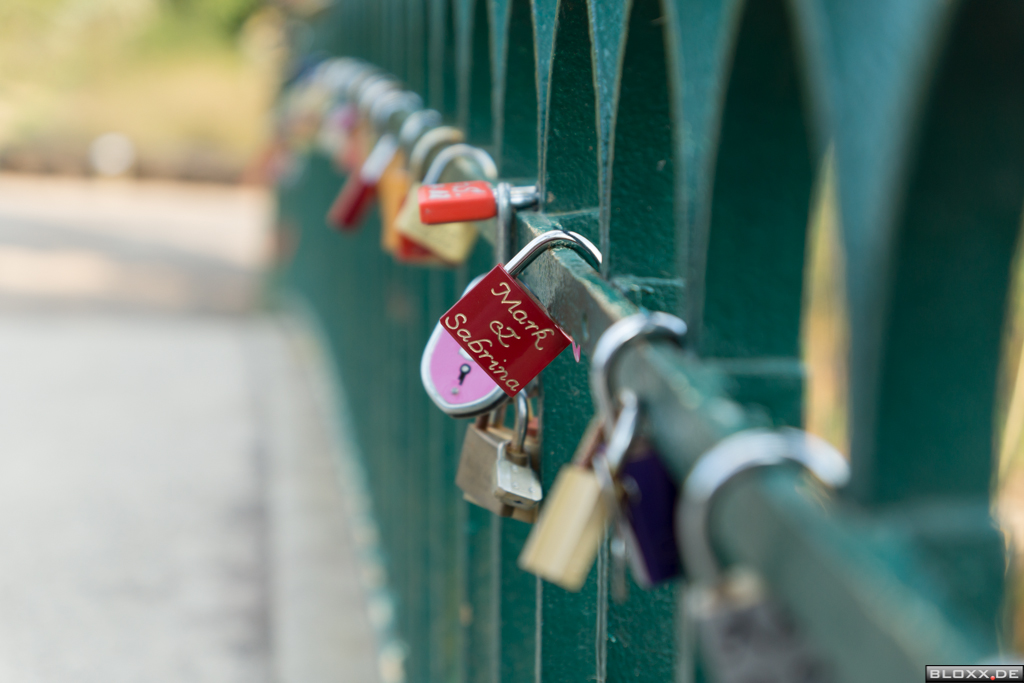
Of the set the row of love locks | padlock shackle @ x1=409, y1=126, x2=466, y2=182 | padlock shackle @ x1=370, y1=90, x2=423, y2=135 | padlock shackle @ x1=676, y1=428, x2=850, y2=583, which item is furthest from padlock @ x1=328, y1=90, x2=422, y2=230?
padlock shackle @ x1=676, y1=428, x2=850, y2=583

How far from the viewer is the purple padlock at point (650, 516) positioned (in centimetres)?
63

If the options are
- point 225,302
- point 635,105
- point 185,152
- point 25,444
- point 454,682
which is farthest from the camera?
point 185,152

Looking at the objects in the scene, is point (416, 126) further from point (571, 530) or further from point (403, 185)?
point (571, 530)

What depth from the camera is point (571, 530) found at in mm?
680

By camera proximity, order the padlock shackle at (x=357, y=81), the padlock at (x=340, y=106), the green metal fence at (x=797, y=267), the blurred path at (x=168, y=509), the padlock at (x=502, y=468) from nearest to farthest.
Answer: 1. the green metal fence at (x=797, y=267)
2. the padlock at (x=502, y=468)
3. the blurred path at (x=168, y=509)
4. the padlock shackle at (x=357, y=81)
5. the padlock at (x=340, y=106)

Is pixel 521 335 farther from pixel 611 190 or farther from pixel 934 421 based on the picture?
pixel 934 421

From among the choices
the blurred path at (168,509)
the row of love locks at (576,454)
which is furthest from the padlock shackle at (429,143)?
the blurred path at (168,509)

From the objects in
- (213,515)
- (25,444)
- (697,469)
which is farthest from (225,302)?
(697,469)

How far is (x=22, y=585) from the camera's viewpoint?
112 inches

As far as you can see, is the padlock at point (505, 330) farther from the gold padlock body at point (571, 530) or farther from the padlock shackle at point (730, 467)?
the padlock shackle at point (730, 467)

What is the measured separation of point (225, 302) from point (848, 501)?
356 inches

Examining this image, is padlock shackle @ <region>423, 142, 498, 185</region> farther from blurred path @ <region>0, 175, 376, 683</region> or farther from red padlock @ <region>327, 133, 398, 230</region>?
blurred path @ <region>0, 175, 376, 683</region>

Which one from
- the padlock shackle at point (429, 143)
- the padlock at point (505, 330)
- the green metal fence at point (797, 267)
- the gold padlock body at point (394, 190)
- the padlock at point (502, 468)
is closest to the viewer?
the green metal fence at point (797, 267)

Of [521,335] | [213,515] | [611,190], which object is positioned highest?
[611,190]
